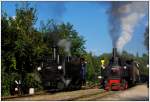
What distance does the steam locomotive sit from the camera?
840 inches

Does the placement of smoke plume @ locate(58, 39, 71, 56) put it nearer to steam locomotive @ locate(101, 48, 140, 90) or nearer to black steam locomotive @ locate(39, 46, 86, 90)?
black steam locomotive @ locate(39, 46, 86, 90)

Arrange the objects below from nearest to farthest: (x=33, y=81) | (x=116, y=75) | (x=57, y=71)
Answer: (x=33, y=81) < (x=57, y=71) < (x=116, y=75)

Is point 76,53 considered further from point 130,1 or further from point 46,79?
point 130,1

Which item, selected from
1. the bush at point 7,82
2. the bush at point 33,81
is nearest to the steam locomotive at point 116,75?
the bush at point 33,81

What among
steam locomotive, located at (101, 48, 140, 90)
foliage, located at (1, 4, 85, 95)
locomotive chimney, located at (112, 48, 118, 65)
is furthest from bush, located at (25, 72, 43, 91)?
locomotive chimney, located at (112, 48, 118, 65)

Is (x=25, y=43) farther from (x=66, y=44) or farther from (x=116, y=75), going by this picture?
(x=116, y=75)

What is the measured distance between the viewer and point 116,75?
2170cm

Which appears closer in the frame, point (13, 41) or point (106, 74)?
point (13, 41)

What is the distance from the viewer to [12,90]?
19547mm

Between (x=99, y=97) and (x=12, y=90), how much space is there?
17.2 feet

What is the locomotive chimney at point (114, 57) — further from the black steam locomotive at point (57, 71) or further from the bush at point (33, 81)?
the bush at point (33, 81)

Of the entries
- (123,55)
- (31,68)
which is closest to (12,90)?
(31,68)

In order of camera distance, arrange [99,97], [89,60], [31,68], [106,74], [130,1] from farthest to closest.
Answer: [89,60], [106,74], [31,68], [99,97], [130,1]

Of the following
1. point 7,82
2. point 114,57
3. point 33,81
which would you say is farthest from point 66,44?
point 7,82
